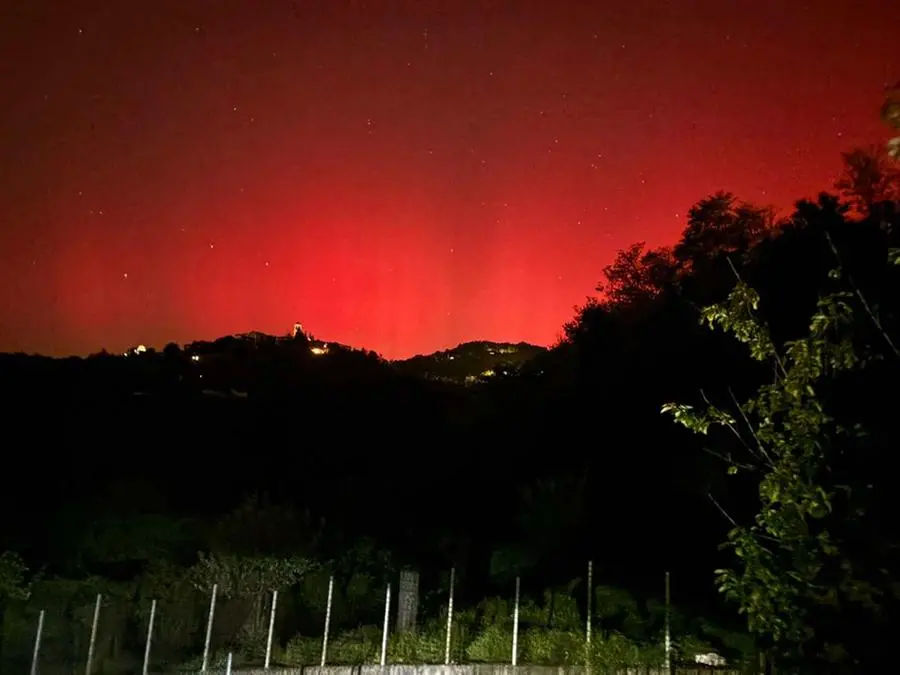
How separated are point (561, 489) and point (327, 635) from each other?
7.39m

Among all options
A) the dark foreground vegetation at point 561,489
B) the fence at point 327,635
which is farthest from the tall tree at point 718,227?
the fence at point 327,635

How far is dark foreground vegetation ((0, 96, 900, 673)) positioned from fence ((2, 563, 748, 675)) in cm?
6

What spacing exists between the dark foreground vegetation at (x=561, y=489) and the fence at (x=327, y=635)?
65mm

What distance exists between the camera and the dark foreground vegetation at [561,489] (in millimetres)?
5191

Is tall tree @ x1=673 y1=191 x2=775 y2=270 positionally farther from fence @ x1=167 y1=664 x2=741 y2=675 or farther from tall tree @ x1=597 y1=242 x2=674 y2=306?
fence @ x1=167 y1=664 x2=741 y2=675

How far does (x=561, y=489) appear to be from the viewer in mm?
18656

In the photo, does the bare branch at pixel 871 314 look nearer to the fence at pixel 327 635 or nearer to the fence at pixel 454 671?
the fence at pixel 454 671

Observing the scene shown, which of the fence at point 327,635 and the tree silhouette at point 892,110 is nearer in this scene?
the tree silhouette at point 892,110

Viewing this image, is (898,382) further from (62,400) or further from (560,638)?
(62,400)

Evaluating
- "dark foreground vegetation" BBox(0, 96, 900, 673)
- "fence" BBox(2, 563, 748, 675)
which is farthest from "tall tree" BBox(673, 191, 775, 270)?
"fence" BBox(2, 563, 748, 675)

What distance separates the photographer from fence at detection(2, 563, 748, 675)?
10617mm

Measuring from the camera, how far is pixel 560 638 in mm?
11047

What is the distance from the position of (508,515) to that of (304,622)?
378 inches

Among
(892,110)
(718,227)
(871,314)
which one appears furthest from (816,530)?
(718,227)
